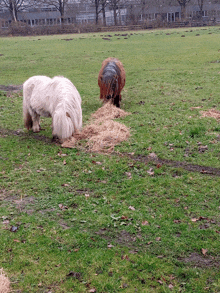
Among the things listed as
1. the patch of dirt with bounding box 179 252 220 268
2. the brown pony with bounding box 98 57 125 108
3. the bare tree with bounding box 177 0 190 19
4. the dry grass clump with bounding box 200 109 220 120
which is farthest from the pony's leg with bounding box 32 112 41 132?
the bare tree with bounding box 177 0 190 19

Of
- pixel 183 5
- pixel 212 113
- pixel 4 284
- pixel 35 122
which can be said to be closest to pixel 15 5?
pixel 183 5

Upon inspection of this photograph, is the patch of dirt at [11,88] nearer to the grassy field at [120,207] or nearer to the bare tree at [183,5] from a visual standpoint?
the grassy field at [120,207]

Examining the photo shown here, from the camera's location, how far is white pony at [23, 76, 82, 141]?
310 inches

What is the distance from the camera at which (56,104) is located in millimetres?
8070

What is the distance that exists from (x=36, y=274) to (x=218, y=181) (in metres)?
4.05

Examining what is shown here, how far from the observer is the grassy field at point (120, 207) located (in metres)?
4.28

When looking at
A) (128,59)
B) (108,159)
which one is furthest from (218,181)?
(128,59)

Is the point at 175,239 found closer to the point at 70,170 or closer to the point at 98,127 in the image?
the point at 70,170

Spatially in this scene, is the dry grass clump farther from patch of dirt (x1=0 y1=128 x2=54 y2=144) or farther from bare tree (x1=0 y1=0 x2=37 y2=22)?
bare tree (x1=0 y1=0 x2=37 y2=22)

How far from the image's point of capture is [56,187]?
6430 millimetres

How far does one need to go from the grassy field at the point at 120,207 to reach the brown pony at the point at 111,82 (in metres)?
0.71

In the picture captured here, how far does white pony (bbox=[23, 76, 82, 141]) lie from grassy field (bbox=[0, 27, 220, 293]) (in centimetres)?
59

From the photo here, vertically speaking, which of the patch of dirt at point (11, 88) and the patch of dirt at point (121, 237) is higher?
the patch of dirt at point (11, 88)

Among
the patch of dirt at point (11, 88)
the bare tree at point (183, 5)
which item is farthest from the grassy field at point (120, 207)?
the bare tree at point (183, 5)
